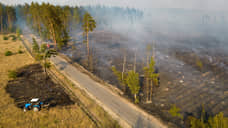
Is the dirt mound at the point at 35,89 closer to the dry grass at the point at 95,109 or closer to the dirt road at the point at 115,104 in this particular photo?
the dry grass at the point at 95,109

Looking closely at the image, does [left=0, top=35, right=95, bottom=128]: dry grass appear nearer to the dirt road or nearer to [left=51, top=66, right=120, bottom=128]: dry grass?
[left=51, top=66, right=120, bottom=128]: dry grass

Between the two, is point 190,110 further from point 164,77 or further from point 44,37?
point 44,37

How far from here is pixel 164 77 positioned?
31406mm

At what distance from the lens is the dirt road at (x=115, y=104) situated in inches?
727

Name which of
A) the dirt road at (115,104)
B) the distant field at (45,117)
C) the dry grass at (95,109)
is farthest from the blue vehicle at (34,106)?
the dirt road at (115,104)

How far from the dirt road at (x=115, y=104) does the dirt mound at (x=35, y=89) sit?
395 centimetres

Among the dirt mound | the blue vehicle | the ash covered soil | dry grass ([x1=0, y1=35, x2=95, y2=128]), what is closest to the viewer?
dry grass ([x1=0, y1=35, x2=95, y2=128])

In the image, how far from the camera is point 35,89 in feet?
88.1

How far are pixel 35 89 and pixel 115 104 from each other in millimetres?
15345

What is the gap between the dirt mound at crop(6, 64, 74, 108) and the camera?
23.4m

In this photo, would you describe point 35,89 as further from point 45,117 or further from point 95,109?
point 95,109

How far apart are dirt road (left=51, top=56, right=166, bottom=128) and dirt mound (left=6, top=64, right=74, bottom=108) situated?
3950 millimetres

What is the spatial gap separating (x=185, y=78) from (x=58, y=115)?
82.1 ft

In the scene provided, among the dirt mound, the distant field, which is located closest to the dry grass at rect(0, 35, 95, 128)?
the distant field
